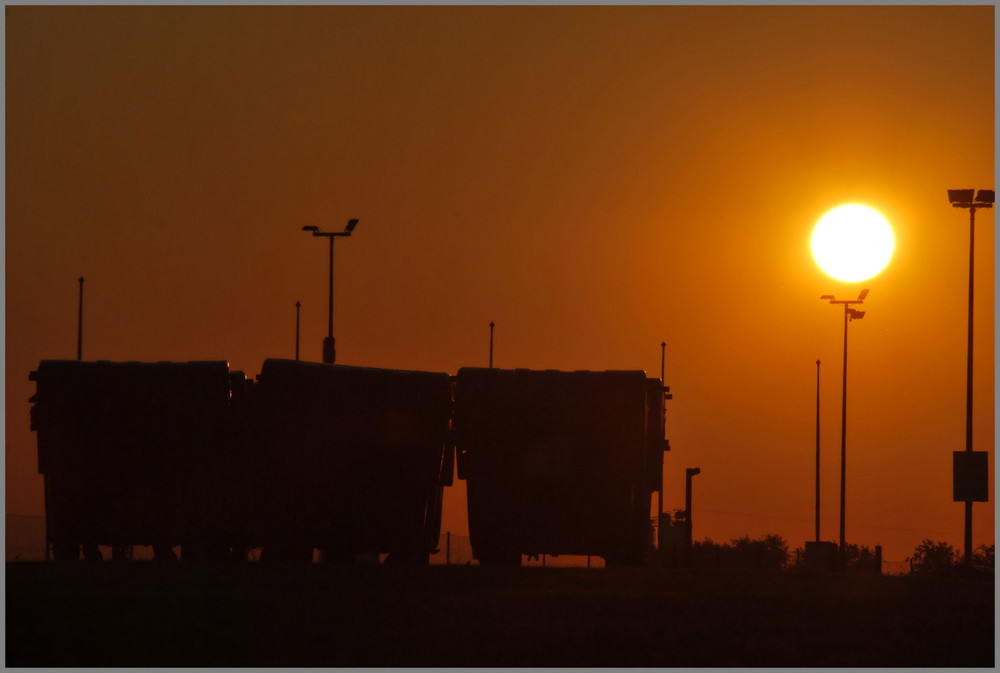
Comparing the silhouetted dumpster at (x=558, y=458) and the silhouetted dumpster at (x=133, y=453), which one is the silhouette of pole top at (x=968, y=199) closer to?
the silhouetted dumpster at (x=558, y=458)

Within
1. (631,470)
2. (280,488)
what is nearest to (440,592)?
(280,488)

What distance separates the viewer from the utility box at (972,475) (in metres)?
36.4

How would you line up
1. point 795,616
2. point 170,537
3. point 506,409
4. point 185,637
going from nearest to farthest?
point 185,637
point 795,616
point 170,537
point 506,409

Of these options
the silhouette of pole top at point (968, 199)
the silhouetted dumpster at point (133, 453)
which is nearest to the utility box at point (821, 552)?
the silhouette of pole top at point (968, 199)

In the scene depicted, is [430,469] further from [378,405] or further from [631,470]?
[631,470]

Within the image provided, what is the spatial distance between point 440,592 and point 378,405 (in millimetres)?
5801

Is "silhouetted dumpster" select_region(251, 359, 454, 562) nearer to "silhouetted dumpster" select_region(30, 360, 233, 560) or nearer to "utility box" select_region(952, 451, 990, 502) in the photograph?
"silhouetted dumpster" select_region(30, 360, 233, 560)

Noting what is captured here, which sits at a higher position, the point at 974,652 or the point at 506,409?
the point at 506,409

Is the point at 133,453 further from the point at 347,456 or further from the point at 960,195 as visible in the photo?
the point at 960,195

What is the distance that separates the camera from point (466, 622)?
568 inches

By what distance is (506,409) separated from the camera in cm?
2314

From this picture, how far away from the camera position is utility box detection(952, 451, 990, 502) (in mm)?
36406

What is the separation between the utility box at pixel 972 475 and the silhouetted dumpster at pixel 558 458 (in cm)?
1538

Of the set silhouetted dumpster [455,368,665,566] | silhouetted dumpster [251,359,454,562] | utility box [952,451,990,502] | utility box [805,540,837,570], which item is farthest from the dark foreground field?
utility box [805,540,837,570]
